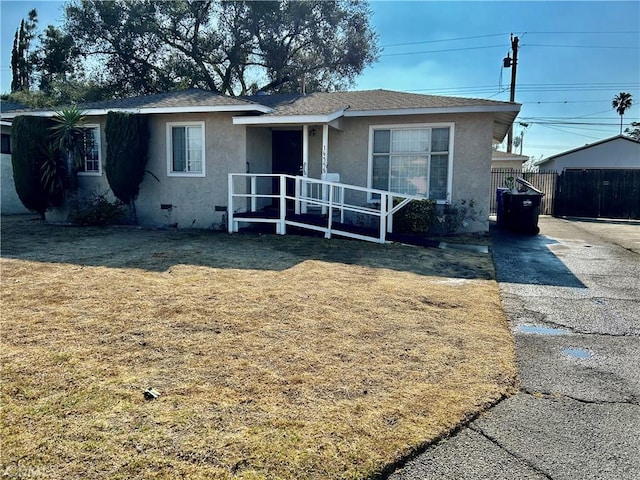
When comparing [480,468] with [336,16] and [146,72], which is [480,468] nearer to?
[336,16]

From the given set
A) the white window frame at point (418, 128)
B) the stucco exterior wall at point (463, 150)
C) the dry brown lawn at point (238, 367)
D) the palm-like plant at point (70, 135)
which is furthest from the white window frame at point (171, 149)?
the dry brown lawn at point (238, 367)

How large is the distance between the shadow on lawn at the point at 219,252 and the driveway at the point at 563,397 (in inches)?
57.1

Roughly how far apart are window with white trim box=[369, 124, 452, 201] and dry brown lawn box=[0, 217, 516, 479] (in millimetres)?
4821

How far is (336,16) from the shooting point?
24.2 meters

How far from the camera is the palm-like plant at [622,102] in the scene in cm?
4281

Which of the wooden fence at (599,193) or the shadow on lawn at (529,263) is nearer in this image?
the shadow on lawn at (529,263)

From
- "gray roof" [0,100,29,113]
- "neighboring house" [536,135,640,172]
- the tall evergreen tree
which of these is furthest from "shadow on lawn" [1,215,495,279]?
"neighboring house" [536,135,640,172]

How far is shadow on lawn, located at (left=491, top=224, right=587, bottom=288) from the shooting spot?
6969mm

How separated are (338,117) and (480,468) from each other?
387 inches

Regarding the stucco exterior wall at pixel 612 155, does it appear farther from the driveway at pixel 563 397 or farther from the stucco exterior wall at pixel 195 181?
the driveway at pixel 563 397

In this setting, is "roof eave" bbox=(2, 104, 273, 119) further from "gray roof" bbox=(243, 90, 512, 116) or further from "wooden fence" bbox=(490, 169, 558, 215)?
"wooden fence" bbox=(490, 169, 558, 215)

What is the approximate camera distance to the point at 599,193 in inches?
708

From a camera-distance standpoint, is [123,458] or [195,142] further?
[195,142]

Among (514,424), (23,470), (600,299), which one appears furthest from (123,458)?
(600,299)
